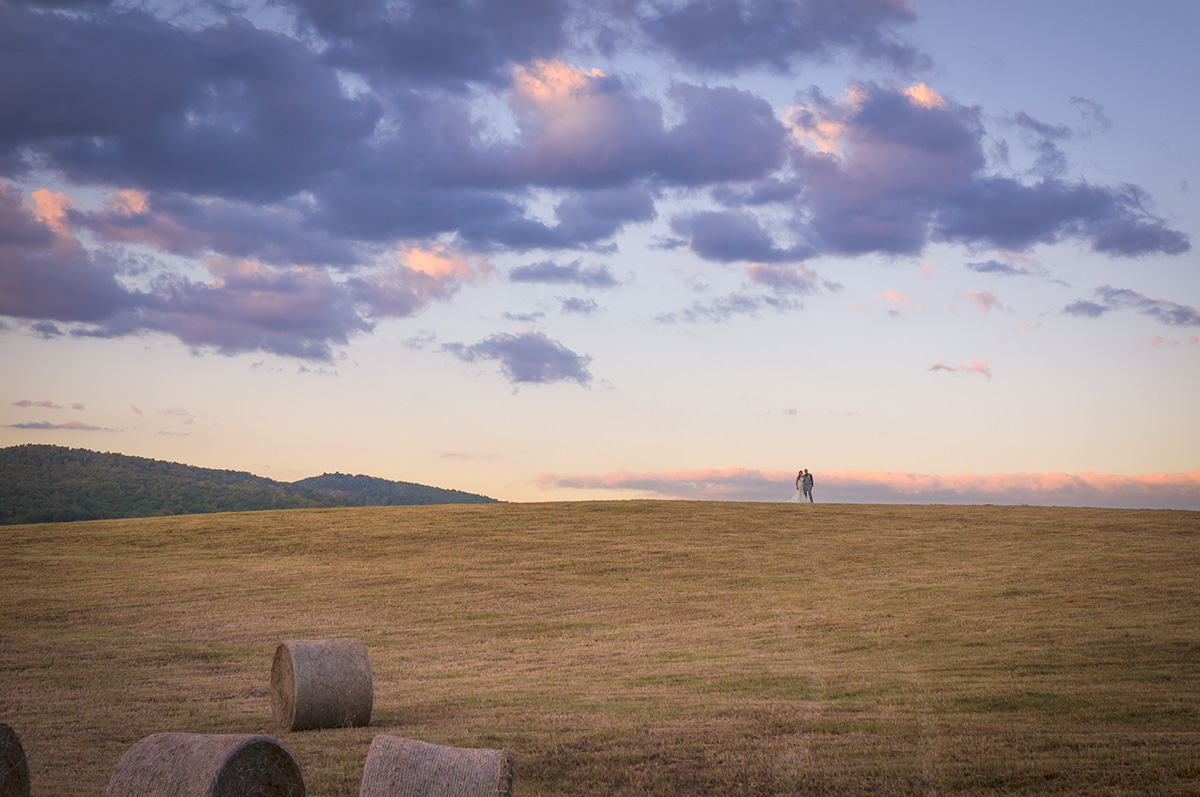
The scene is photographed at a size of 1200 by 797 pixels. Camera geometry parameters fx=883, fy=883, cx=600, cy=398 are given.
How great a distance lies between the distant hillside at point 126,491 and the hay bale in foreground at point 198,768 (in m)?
58.6

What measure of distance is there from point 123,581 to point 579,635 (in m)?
18.3

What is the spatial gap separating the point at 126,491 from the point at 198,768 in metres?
94.7

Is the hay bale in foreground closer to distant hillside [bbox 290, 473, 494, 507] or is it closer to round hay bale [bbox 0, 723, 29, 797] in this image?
round hay bale [bbox 0, 723, 29, 797]

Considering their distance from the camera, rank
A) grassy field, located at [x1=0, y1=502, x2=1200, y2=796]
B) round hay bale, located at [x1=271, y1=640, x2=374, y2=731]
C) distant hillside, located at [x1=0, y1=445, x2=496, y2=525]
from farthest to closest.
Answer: distant hillside, located at [x1=0, y1=445, x2=496, y2=525], round hay bale, located at [x1=271, y1=640, x2=374, y2=731], grassy field, located at [x1=0, y1=502, x2=1200, y2=796]

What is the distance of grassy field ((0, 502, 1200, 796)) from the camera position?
1205cm

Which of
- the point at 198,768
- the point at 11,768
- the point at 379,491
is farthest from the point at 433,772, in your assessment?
the point at 379,491

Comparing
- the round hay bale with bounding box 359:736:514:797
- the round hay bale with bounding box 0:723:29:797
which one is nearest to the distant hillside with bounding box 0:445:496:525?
the round hay bale with bounding box 0:723:29:797

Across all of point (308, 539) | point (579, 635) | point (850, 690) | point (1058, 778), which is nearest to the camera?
point (1058, 778)

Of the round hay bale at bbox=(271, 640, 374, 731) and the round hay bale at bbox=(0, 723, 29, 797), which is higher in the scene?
the round hay bale at bbox=(0, 723, 29, 797)

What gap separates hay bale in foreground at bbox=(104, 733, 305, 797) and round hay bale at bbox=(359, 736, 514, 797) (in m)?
1.12

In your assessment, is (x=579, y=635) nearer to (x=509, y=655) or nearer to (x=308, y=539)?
(x=509, y=655)

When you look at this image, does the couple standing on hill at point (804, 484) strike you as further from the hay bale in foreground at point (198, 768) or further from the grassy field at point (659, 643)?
the hay bale in foreground at point (198, 768)

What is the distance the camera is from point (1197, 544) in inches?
1363

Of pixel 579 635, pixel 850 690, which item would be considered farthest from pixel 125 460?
pixel 850 690
